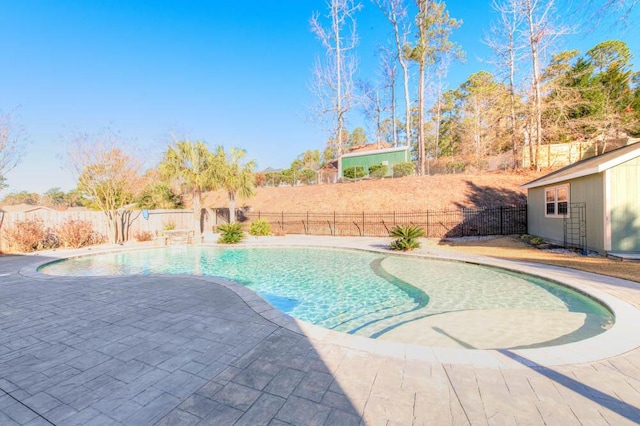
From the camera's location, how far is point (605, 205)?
8.05 metres

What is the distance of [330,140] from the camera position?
2856 centimetres

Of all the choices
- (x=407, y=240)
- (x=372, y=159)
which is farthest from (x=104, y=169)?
(x=372, y=159)

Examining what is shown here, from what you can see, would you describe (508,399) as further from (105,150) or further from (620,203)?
(105,150)

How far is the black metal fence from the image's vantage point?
1421 centimetres

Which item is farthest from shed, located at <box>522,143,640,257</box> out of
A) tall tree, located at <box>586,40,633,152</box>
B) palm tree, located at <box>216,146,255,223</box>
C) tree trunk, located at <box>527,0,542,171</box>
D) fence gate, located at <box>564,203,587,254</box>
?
palm tree, located at <box>216,146,255,223</box>

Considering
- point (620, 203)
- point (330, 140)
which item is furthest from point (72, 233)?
point (330, 140)

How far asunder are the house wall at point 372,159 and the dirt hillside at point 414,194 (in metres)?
3.19

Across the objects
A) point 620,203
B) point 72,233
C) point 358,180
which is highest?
point 358,180

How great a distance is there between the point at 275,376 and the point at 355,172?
67.2ft

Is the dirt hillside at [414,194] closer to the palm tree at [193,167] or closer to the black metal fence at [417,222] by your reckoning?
the black metal fence at [417,222]

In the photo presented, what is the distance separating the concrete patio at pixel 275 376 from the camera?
2041mm

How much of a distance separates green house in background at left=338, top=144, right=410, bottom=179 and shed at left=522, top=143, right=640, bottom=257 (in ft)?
41.6

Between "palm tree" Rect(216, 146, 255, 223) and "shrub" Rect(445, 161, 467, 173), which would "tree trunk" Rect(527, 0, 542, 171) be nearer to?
"shrub" Rect(445, 161, 467, 173)

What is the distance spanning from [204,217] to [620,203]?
1993cm
